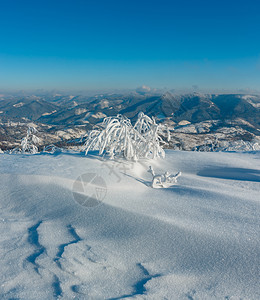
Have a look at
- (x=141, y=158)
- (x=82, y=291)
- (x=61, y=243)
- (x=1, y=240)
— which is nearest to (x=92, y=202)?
(x=61, y=243)

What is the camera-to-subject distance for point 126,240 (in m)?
3.10

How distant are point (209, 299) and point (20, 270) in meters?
2.27

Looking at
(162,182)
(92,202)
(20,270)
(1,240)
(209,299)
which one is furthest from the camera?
(162,182)

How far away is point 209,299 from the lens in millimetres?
2104

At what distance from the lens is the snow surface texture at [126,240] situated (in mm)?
2279

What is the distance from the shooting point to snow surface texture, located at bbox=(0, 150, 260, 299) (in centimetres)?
228

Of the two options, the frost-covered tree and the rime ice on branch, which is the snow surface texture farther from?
the frost-covered tree

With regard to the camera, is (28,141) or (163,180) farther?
(28,141)

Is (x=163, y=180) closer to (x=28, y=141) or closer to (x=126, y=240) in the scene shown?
(x=126, y=240)

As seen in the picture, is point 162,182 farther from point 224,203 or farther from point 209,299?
point 209,299

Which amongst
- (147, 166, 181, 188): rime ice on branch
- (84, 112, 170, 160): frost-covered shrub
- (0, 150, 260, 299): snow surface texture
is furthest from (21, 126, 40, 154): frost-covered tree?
(147, 166, 181, 188): rime ice on branch

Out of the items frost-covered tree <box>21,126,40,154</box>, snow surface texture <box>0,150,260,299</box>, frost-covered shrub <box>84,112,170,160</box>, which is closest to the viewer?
snow surface texture <box>0,150,260,299</box>

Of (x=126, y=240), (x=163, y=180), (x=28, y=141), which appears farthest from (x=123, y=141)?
(x=28, y=141)

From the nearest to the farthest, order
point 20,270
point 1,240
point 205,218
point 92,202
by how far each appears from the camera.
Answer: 1. point 20,270
2. point 1,240
3. point 205,218
4. point 92,202
